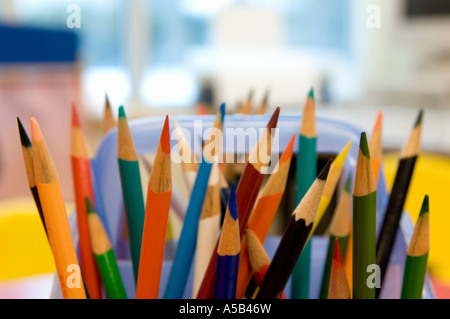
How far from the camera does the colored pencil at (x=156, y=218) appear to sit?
157mm

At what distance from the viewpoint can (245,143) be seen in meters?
0.24

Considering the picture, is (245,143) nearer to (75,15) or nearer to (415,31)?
(75,15)

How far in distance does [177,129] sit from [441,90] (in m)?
1.43

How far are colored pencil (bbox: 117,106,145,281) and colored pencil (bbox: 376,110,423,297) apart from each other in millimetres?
102

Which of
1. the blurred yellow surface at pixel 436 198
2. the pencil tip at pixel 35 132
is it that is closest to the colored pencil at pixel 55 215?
the pencil tip at pixel 35 132

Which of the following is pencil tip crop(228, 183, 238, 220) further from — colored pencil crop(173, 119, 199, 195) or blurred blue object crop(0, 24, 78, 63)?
blurred blue object crop(0, 24, 78, 63)

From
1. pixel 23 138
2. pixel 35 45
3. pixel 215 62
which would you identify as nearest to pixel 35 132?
pixel 23 138

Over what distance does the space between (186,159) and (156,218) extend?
0.06m

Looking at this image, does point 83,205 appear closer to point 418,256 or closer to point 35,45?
point 418,256

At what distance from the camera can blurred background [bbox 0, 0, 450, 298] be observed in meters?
1.03

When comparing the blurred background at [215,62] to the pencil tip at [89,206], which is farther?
the blurred background at [215,62]

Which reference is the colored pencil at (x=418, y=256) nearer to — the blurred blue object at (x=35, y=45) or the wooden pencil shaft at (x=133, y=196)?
the wooden pencil shaft at (x=133, y=196)

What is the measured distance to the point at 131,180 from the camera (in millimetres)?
192

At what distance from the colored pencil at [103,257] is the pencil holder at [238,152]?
0.03m
